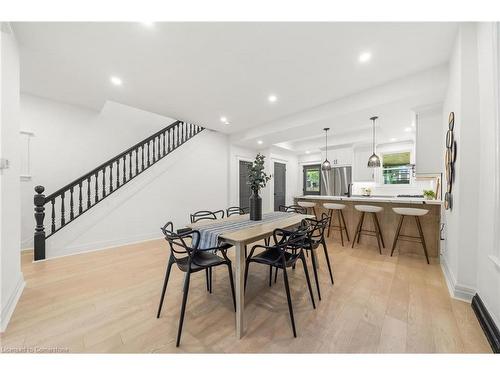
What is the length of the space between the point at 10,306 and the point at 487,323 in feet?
13.0

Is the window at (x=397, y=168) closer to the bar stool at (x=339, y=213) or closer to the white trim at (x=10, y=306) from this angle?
the bar stool at (x=339, y=213)

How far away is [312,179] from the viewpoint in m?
7.46

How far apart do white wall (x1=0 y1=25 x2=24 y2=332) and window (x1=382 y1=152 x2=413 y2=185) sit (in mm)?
7177

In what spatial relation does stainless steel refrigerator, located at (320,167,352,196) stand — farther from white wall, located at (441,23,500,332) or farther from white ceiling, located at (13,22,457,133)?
white wall, located at (441,23,500,332)

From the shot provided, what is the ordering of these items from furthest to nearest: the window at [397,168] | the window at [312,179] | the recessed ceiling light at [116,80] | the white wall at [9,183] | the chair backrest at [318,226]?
1. the window at [312,179]
2. the window at [397,168]
3. the recessed ceiling light at [116,80]
4. the chair backrest at [318,226]
5. the white wall at [9,183]

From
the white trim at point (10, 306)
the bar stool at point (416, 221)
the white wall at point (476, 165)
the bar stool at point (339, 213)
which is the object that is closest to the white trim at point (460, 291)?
the white wall at point (476, 165)

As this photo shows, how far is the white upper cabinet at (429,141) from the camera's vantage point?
2975mm

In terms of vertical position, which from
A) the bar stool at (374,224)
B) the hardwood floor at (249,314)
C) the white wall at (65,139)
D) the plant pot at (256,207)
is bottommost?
the hardwood floor at (249,314)

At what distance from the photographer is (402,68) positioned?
7.99 feet

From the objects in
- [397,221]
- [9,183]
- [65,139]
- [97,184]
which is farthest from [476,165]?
[65,139]

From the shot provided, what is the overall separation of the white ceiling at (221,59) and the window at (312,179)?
13.7ft

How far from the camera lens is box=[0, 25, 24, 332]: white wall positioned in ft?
5.26
